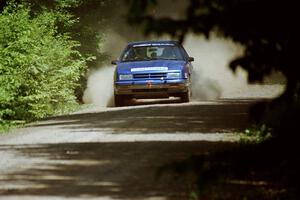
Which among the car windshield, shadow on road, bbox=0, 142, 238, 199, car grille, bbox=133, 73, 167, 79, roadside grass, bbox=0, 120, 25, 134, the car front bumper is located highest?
the car windshield

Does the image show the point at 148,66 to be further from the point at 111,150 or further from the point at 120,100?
the point at 111,150

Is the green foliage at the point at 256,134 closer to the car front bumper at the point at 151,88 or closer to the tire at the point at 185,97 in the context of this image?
the car front bumper at the point at 151,88

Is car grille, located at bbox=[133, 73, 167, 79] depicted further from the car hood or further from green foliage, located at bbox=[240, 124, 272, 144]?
green foliage, located at bbox=[240, 124, 272, 144]

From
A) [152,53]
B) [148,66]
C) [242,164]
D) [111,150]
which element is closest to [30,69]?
[148,66]

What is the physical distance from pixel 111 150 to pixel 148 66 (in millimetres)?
8335

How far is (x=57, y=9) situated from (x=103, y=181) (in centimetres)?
1658

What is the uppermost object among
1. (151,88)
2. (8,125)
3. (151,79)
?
(151,79)

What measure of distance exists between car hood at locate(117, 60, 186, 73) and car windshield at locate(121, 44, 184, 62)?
1.34 ft

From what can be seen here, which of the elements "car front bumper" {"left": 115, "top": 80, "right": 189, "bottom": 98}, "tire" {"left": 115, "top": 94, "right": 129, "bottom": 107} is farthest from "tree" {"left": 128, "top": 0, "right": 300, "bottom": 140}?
"tire" {"left": 115, "top": 94, "right": 129, "bottom": 107}

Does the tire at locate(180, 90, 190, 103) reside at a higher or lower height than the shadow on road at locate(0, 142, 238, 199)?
higher

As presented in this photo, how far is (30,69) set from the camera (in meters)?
15.8

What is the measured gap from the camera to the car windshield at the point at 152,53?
17.8 metres

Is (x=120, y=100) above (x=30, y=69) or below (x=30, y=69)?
below

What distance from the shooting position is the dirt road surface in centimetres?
653
